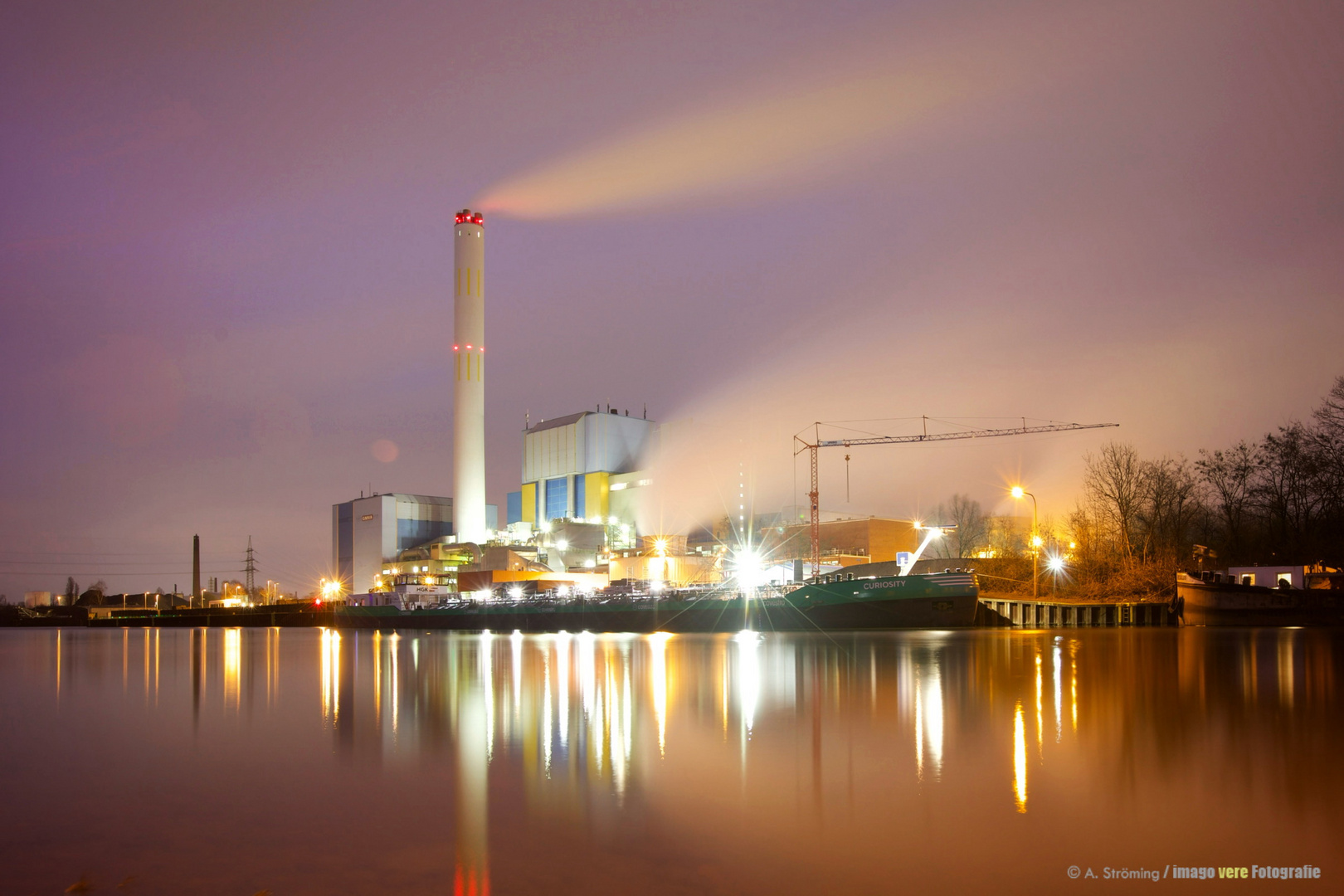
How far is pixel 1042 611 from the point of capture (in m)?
55.3

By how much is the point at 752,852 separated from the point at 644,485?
9310 cm

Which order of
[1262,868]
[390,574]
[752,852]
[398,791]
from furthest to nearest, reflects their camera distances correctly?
1. [390,574]
2. [398,791]
3. [752,852]
4. [1262,868]

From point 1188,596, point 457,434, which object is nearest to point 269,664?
point 1188,596

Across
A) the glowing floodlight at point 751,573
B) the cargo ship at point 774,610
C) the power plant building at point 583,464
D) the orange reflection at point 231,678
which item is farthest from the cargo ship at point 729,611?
the orange reflection at point 231,678

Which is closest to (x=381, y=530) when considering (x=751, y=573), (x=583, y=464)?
(x=583, y=464)

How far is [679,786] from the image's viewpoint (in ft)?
24.6

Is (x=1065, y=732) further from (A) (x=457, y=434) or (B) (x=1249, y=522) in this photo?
(A) (x=457, y=434)

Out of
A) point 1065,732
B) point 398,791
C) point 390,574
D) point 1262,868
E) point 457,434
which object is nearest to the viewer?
point 1262,868

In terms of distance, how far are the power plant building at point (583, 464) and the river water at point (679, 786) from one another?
83293 mm

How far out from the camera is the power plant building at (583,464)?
329 ft

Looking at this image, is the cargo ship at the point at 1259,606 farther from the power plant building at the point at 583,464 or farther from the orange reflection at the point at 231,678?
the power plant building at the point at 583,464

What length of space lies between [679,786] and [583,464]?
95.0m

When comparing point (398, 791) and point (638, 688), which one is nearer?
point (398, 791)

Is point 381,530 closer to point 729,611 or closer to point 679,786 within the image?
point 729,611
